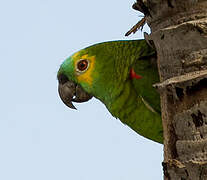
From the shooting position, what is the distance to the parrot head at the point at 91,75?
4.03 meters

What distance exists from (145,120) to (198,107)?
5.99ft

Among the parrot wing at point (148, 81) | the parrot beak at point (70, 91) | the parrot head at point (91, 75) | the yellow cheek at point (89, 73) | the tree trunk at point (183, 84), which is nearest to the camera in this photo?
the tree trunk at point (183, 84)

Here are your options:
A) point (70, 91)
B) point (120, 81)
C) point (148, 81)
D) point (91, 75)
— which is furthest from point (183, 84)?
point (70, 91)

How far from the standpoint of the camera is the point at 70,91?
4.44m

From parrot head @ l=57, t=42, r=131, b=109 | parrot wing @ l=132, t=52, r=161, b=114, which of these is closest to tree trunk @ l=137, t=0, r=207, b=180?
parrot wing @ l=132, t=52, r=161, b=114

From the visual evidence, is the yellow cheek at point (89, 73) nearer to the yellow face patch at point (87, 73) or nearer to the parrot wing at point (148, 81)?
the yellow face patch at point (87, 73)

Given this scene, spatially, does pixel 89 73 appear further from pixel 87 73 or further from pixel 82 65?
pixel 82 65

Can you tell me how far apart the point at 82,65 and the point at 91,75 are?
0.16m

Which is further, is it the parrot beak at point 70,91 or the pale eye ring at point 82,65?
the parrot beak at point 70,91

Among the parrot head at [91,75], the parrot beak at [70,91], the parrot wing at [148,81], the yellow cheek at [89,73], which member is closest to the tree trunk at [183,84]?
the parrot wing at [148,81]

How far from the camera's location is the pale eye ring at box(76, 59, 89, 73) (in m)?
4.29

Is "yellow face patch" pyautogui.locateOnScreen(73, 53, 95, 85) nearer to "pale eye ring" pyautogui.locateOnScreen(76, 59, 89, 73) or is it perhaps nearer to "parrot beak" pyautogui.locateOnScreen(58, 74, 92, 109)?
"pale eye ring" pyautogui.locateOnScreen(76, 59, 89, 73)

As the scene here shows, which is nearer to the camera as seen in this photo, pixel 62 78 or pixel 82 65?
pixel 82 65

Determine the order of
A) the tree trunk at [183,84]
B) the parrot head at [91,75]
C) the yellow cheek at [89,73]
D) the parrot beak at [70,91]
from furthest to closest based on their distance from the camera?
the parrot beak at [70,91]
the yellow cheek at [89,73]
the parrot head at [91,75]
the tree trunk at [183,84]
